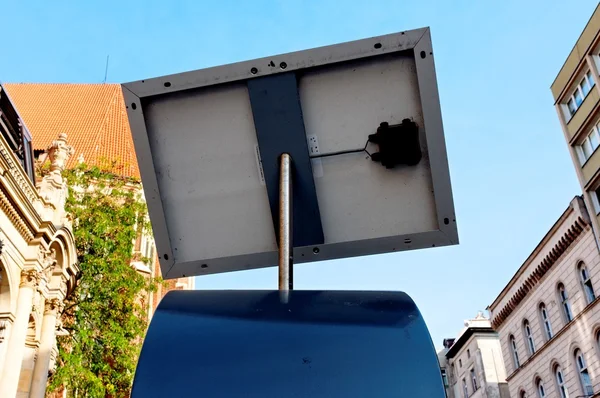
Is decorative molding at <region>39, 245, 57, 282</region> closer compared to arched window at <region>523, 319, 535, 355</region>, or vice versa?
decorative molding at <region>39, 245, 57, 282</region>

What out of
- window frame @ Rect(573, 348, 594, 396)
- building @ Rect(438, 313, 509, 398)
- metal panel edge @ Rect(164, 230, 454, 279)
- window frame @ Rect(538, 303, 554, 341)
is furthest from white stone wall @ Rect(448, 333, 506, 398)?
metal panel edge @ Rect(164, 230, 454, 279)

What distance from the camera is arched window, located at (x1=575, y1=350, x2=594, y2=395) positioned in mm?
24625

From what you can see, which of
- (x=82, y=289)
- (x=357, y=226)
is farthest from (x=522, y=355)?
(x=357, y=226)

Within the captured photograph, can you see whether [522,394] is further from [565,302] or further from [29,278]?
[29,278]

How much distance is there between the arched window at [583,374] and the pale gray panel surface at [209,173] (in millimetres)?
26367

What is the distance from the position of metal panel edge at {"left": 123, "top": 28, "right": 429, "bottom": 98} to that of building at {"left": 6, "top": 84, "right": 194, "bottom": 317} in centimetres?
2759

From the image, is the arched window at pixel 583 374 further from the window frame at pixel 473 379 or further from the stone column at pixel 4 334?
the stone column at pixel 4 334

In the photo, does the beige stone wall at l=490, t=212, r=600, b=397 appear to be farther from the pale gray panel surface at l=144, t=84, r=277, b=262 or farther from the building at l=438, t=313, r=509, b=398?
the pale gray panel surface at l=144, t=84, r=277, b=262

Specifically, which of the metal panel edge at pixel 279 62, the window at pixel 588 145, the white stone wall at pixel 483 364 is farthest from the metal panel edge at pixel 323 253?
the white stone wall at pixel 483 364

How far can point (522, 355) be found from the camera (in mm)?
31797

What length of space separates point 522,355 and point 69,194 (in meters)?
25.7

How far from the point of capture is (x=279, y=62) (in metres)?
2.36

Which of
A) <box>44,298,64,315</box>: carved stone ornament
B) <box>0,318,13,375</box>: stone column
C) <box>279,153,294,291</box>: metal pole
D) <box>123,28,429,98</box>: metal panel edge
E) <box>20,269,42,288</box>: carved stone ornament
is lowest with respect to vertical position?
<box>279,153,294,291</box>: metal pole

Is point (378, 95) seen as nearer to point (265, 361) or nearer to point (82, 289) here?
point (265, 361)
